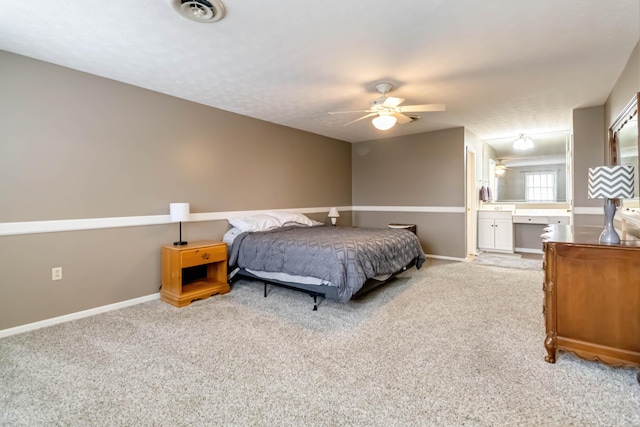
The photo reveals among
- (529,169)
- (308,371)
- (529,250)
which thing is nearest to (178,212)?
(308,371)

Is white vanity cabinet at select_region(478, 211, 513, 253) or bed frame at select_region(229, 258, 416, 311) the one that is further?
white vanity cabinet at select_region(478, 211, 513, 253)

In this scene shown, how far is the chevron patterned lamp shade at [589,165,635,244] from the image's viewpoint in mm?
2062

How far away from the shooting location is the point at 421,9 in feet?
6.84

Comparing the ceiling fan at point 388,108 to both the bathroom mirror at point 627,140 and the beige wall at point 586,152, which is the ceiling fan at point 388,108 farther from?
the beige wall at point 586,152

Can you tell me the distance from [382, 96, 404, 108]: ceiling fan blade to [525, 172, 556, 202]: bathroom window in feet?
15.2

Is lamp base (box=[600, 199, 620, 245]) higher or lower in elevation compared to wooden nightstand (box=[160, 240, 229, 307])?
higher

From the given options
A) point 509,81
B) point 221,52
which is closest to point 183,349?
point 221,52

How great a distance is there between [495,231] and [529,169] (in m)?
1.49

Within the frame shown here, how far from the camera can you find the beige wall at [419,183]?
5.59 m

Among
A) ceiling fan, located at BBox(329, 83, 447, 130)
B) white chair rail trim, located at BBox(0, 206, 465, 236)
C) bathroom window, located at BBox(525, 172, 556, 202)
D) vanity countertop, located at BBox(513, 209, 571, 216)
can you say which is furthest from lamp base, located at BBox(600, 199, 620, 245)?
bathroom window, located at BBox(525, 172, 556, 202)

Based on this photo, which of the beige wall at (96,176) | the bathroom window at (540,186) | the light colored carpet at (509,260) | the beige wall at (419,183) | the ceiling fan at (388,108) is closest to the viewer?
the beige wall at (96,176)

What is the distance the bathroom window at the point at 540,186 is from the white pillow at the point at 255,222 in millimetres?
5232

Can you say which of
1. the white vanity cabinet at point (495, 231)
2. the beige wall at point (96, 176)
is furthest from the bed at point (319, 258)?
the white vanity cabinet at point (495, 231)

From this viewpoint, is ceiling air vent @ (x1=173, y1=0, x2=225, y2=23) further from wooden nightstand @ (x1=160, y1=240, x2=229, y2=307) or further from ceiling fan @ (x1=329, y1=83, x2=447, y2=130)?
wooden nightstand @ (x1=160, y1=240, x2=229, y2=307)
